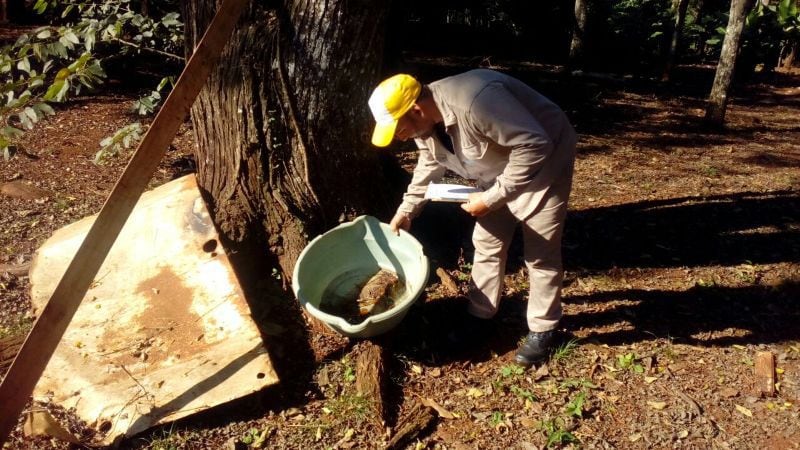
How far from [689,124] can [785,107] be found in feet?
7.92

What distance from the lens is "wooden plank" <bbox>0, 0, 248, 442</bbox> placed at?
2420 millimetres

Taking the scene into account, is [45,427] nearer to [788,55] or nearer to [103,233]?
[103,233]

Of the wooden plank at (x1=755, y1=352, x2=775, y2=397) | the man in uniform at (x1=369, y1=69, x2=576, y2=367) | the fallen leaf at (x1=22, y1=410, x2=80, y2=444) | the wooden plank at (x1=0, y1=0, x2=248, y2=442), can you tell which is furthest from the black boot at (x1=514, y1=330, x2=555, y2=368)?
the fallen leaf at (x1=22, y1=410, x2=80, y2=444)

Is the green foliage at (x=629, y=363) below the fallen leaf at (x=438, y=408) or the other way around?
the other way around

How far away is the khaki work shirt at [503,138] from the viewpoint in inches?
94.7

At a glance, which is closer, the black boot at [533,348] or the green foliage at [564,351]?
the black boot at [533,348]

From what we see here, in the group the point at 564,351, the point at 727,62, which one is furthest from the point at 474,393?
the point at 727,62

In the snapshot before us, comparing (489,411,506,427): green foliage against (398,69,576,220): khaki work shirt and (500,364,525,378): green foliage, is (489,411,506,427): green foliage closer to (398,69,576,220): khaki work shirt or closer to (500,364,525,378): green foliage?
(500,364,525,378): green foliage

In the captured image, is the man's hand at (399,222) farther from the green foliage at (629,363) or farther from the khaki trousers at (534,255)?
the green foliage at (629,363)

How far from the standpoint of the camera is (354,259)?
3.52 meters

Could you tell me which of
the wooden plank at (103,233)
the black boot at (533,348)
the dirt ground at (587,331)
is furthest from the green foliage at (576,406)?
the wooden plank at (103,233)

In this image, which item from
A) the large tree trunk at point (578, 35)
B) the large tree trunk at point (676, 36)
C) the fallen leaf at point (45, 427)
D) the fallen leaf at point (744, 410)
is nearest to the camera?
the fallen leaf at point (45, 427)

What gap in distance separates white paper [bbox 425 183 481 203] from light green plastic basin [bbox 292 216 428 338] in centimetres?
33

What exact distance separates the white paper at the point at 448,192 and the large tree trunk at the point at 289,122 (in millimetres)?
756
